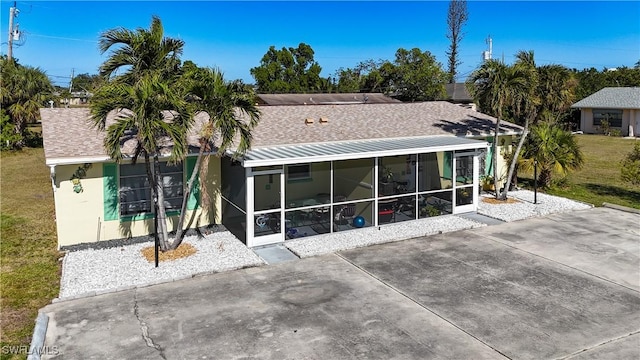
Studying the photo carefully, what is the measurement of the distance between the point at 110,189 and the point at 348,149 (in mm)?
7149

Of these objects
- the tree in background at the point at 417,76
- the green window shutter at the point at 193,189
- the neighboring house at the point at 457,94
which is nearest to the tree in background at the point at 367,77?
the tree in background at the point at 417,76

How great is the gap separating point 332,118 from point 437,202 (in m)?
5.83

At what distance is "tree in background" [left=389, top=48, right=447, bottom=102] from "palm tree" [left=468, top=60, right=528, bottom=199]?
2742cm

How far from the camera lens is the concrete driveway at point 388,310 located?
26.9 feet

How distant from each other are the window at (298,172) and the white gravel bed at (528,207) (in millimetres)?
6767

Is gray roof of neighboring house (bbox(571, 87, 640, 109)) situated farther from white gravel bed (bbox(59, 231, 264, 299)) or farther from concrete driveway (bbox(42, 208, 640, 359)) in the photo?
white gravel bed (bbox(59, 231, 264, 299))

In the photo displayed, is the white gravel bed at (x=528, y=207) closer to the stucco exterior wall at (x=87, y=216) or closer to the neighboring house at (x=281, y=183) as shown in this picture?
the neighboring house at (x=281, y=183)

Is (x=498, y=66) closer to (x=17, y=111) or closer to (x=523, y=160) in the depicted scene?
(x=523, y=160)

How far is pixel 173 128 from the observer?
1145 cm

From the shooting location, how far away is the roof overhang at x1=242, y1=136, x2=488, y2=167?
13.5 m

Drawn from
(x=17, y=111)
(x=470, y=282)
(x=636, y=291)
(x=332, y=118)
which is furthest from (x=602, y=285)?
(x=17, y=111)

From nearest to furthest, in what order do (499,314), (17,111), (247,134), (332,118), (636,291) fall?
(499,314) < (636,291) < (247,134) < (332,118) < (17,111)

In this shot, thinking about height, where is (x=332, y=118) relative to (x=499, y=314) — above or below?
above

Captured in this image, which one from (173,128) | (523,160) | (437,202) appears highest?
(173,128)
